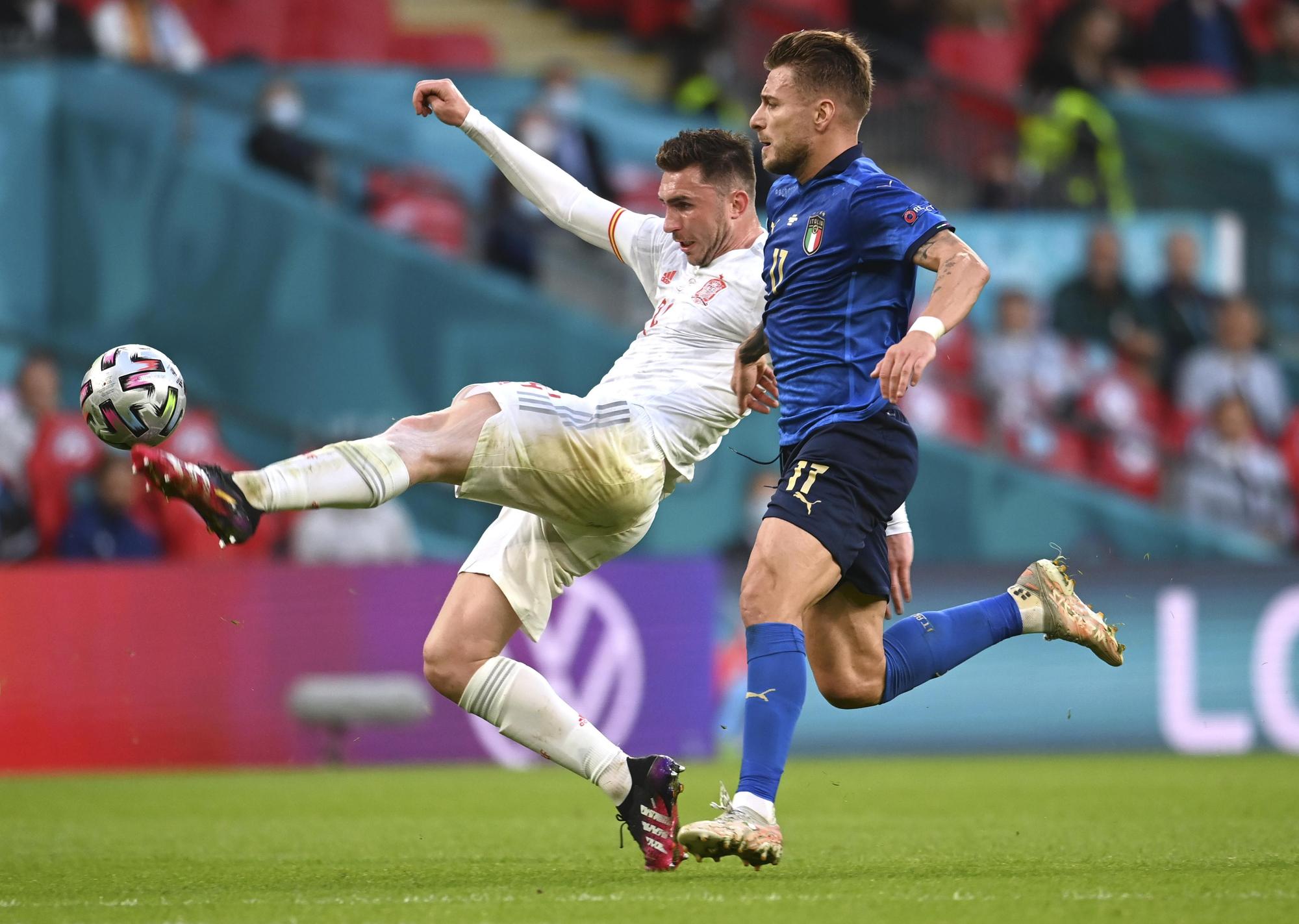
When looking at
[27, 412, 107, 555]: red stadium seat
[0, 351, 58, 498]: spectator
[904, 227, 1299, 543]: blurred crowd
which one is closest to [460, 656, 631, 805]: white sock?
[27, 412, 107, 555]: red stadium seat

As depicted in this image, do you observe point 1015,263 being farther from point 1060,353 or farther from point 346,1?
point 346,1

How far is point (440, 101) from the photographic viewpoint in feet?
19.9

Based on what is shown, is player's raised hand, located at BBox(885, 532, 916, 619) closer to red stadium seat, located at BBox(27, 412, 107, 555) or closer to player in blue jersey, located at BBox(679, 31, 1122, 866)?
player in blue jersey, located at BBox(679, 31, 1122, 866)

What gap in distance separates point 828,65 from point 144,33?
10.2m

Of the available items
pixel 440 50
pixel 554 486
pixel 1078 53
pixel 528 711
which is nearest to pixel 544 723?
pixel 528 711

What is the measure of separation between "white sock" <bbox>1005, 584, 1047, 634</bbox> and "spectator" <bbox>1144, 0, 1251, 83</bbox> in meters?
11.5

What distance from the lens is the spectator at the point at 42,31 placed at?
13625 millimetres

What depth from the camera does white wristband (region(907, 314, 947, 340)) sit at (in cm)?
497

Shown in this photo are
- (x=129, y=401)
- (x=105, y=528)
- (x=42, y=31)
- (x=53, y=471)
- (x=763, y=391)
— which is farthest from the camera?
(x=42, y=31)

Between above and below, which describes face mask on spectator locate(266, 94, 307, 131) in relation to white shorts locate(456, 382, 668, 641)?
above

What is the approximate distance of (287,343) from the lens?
13680mm

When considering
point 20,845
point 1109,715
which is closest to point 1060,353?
point 1109,715

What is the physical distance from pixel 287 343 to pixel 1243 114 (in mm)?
7911

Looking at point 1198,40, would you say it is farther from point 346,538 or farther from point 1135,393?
point 346,538
